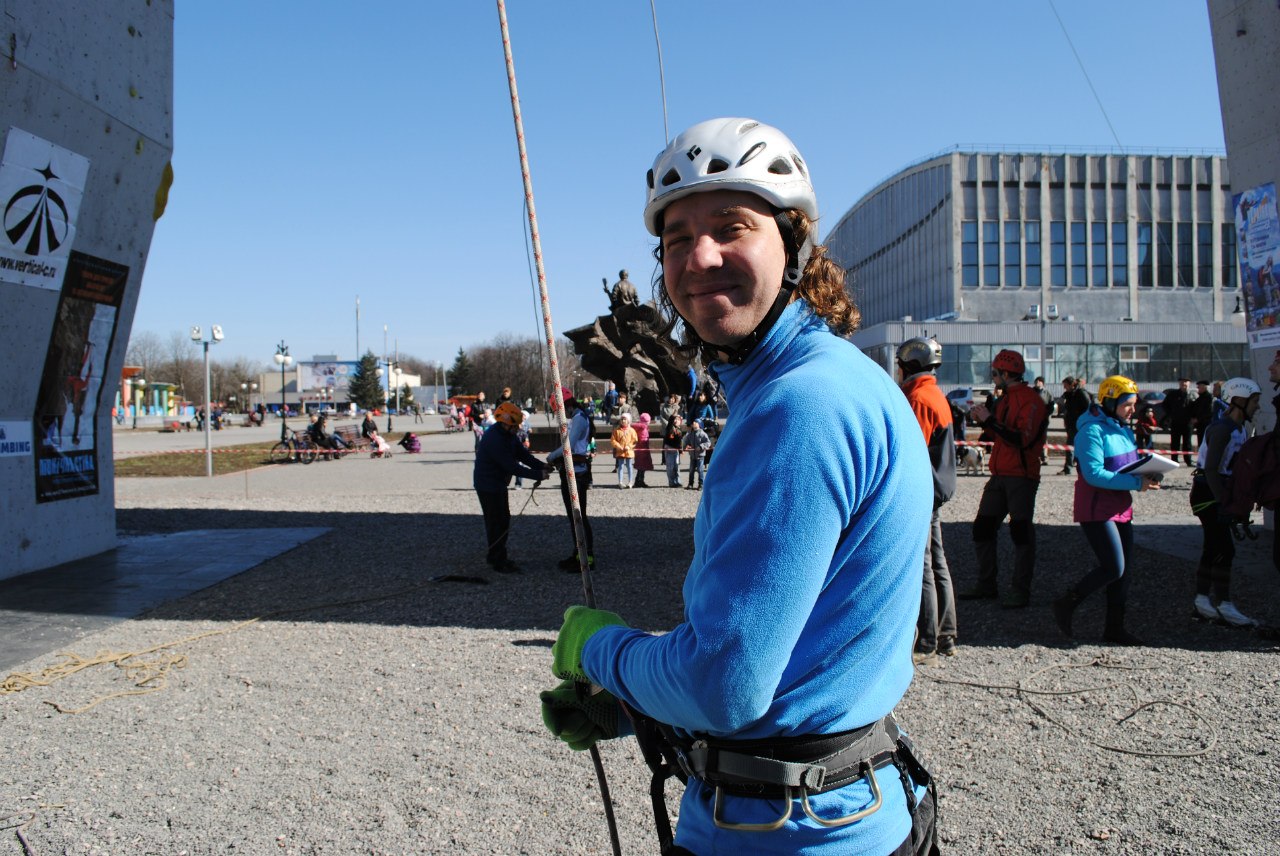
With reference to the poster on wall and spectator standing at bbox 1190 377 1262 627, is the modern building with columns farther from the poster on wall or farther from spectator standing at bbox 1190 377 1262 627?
spectator standing at bbox 1190 377 1262 627

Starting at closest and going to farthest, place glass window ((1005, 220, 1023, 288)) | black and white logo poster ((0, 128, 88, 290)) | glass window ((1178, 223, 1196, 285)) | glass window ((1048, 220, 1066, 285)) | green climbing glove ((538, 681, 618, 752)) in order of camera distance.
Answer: green climbing glove ((538, 681, 618, 752)) → black and white logo poster ((0, 128, 88, 290)) → glass window ((1178, 223, 1196, 285)) → glass window ((1005, 220, 1023, 288)) → glass window ((1048, 220, 1066, 285))

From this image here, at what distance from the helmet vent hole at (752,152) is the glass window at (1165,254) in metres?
65.9

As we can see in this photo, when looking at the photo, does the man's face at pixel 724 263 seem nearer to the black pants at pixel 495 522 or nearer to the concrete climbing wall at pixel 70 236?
the black pants at pixel 495 522

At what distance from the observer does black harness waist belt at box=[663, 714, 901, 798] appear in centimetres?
147

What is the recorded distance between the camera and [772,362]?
1.57m

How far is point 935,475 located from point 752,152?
517 centimetres

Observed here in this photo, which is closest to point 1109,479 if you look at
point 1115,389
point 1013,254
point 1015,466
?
point 1115,389

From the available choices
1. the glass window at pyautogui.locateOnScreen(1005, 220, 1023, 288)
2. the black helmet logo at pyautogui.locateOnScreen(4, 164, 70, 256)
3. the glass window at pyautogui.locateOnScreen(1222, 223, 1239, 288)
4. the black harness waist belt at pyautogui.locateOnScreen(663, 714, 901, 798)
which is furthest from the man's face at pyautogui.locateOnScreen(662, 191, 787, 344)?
the glass window at pyautogui.locateOnScreen(1222, 223, 1239, 288)

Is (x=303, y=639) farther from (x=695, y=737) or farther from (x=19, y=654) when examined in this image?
(x=695, y=737)

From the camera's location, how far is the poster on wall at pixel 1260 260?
33.1ft

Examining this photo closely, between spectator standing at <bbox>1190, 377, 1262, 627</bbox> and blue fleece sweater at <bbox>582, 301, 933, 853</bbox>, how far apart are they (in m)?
6.39

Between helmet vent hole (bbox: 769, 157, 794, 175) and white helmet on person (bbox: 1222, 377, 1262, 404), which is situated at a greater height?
helmet vent hole (bbox: 769, 157, 794, 175)

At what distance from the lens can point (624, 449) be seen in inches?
737

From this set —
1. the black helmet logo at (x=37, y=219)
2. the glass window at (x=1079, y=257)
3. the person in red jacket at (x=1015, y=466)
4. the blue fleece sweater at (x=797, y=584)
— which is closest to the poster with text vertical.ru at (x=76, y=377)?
the black helmet logo at (x=37, y=219)
